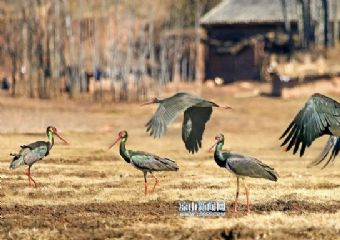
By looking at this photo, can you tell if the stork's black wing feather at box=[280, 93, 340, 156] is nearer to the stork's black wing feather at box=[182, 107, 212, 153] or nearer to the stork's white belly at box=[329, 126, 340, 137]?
the stork's white belly at box=[329, 126, 340, 137]

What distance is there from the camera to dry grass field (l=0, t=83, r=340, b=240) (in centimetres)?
1134

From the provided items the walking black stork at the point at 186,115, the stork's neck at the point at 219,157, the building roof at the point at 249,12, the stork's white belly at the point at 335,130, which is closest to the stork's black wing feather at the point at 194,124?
the walking black stork at the point at 186,115

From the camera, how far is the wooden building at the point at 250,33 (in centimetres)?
5978

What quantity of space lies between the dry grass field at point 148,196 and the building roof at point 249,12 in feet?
105

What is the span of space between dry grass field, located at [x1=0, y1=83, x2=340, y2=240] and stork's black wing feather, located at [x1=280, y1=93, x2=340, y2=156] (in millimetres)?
1058

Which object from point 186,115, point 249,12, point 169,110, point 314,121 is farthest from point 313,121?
point 249,12

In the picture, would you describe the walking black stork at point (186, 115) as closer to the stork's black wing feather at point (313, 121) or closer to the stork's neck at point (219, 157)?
the stork's neck at point (219, 157)

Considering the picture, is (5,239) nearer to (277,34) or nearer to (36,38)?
(36,38)

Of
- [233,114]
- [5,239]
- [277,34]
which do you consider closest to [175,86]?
[277,34]

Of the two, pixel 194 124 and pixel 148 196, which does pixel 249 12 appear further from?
pixel 148 196

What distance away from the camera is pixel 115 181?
16.9 metres

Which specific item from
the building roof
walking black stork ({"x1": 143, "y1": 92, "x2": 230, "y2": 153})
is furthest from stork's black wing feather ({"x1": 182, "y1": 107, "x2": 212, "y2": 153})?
the building roof

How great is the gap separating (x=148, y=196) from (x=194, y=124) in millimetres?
1291

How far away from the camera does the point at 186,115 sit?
14328mm
